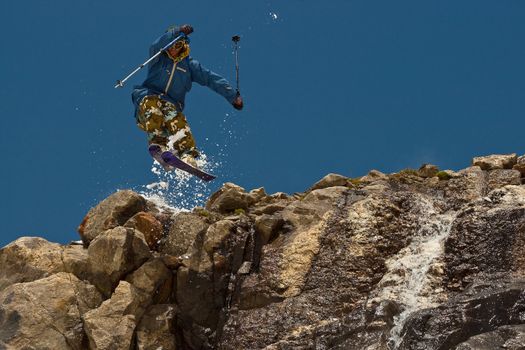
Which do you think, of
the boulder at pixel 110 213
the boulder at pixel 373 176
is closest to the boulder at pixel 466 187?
the boulder at pixel 373 176

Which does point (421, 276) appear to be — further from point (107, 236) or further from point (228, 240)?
point (107, 236)

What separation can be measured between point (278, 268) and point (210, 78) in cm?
725

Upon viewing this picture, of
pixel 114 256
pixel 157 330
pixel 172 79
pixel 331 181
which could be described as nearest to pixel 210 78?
pixel 172 79

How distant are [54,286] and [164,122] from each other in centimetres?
585

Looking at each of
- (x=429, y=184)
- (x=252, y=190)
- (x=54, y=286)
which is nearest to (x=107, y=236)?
(x=54, y=286)

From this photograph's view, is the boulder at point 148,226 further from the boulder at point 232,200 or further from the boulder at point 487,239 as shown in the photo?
the boulder at point 487,239

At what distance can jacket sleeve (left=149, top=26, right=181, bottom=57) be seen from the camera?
68.3ft

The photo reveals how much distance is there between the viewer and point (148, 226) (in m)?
18.0

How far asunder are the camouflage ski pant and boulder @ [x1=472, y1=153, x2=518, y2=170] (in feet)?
22.4

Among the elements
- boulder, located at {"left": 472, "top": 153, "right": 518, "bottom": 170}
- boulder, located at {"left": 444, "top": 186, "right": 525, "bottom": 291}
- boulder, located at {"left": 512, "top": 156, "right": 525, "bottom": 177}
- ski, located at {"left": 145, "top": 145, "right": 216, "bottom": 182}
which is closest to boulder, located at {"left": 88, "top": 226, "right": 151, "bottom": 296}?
ski, located at {"left": 145, "top": 145, "right": 216, "bottom": 182}

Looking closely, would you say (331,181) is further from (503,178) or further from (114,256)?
(114,256)

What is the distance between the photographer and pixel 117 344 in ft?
51.1

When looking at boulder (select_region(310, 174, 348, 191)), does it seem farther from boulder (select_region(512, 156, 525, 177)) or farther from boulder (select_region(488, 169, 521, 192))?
boulder (select_region(512, 156, 525, 177))

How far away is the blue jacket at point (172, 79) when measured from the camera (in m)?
21.0
